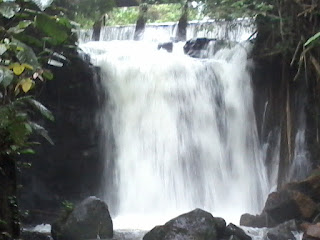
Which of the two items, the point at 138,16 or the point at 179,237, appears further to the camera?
the point at 138,16

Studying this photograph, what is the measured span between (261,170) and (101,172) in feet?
12.1

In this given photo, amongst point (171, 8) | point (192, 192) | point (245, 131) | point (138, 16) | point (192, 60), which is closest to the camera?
point (192, 192)

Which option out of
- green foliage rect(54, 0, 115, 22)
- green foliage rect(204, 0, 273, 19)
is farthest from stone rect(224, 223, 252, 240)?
green foliage rect(54, 0, 115, 22)

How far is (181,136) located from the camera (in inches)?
452

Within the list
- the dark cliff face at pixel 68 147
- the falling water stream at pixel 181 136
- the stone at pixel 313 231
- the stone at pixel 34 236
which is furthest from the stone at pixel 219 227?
the dark cliff face at pixel 68 147

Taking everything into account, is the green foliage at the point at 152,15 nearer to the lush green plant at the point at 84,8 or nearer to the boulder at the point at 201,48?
the boulder at the point at 201,48

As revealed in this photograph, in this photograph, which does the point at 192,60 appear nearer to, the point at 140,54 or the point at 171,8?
the point at 140,54

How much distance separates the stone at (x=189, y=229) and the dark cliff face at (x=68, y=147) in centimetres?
431

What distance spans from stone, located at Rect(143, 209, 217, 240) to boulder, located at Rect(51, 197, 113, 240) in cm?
80

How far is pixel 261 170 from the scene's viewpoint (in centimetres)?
1134

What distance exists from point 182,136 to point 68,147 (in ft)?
8.64

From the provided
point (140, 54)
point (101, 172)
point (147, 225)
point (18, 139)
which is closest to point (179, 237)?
point (147, 225)

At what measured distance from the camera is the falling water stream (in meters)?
10.9

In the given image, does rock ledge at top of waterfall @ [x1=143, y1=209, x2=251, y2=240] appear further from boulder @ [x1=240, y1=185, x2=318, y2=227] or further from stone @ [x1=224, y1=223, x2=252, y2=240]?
boulder @ [x1=240, y1=185, x2=318, y2=227]
